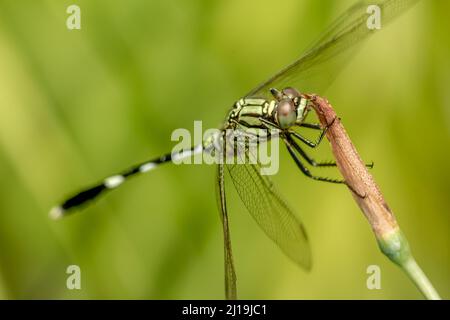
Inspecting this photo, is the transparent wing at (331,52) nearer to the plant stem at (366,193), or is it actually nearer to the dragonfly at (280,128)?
the dragonfly at (280,128)

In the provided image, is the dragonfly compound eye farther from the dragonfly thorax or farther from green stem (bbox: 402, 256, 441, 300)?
green stem (bbox: 402, 256, 441, 300)

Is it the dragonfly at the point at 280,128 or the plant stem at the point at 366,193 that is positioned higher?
the dragonfly at the point at 280,128

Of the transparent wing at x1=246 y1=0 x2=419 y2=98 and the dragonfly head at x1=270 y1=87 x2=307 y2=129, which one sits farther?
the transparent wing at x1=246 y1=0 x2=419 y2=98

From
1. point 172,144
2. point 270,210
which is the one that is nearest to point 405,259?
point 270,210

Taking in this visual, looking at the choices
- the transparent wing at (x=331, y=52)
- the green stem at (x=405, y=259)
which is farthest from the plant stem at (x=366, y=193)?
the transparent wing at (x=331, y=52)

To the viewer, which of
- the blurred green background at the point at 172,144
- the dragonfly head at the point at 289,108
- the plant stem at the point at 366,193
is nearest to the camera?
the plant stem at the point at 366,193

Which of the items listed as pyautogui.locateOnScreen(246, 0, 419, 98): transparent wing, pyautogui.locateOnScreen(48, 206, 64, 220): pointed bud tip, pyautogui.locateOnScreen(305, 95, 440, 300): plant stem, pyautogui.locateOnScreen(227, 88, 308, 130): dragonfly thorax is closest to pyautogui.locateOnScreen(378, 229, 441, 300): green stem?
pyautogui.locateOnScreen(305, 95, 440, 300): plant stem

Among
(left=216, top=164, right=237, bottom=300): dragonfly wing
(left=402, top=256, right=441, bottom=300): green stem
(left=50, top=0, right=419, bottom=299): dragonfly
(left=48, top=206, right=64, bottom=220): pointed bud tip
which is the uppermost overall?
(left=50, top=0, right=419, bottom=299): dragonfly
